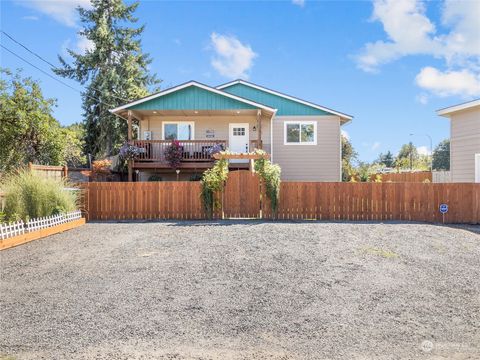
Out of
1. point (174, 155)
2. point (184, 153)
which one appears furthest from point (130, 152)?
point (184, 153)

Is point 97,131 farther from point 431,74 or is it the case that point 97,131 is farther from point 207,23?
point 431,74

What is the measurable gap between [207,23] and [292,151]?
7.92 meters

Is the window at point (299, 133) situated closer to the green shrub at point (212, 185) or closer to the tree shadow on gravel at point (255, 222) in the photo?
the green shrub at point (212, 185)

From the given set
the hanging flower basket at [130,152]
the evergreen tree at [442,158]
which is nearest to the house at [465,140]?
the hanging flower basket at [130,152]

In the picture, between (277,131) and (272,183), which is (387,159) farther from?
(272,183)

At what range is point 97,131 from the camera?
31703 mm

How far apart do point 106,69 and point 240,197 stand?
22744 mm

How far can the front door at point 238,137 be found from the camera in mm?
20516

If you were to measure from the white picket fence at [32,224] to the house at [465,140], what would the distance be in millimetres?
16374

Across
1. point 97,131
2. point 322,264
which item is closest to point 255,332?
point 322,264

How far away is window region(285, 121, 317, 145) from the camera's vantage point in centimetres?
2078

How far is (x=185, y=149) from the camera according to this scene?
18.5 m

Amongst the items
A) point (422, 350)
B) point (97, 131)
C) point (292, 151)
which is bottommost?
point (422, 350)

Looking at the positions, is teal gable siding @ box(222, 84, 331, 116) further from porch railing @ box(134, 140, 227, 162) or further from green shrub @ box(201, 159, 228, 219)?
green shrub @ box(201, 159, 228, 219)
